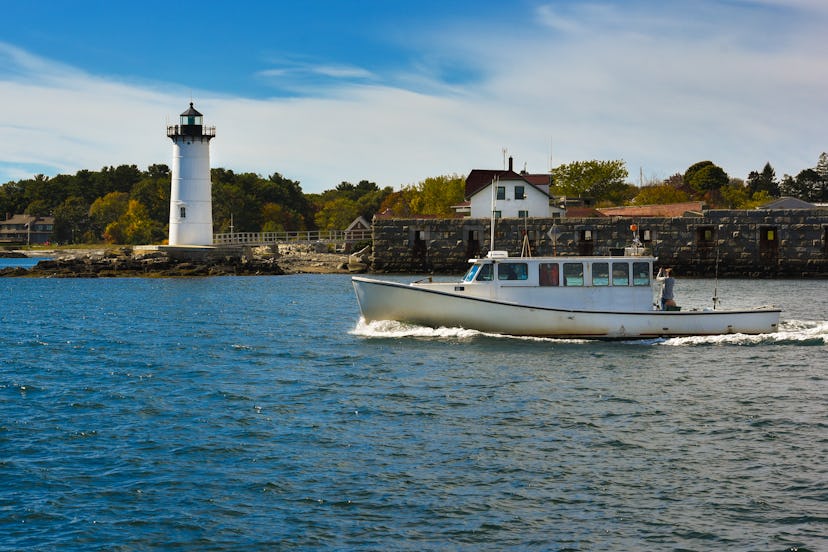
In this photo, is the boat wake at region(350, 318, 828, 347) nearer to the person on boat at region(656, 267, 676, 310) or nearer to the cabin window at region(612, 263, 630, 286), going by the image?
the person on boat at region(656, 267, 676, 310)

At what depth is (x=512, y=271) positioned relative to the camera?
82.5 feet

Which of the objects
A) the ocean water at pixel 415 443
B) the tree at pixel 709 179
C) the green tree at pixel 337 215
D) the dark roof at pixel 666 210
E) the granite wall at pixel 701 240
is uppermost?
the tree at pixel 709 179

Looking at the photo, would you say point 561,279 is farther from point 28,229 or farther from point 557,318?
point 28,229

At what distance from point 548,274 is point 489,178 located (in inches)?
1953

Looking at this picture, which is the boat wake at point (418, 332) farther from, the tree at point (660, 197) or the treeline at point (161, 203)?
the tree at point (660, 197)

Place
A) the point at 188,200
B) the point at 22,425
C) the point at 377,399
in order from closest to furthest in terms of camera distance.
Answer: the point at 22,425, the point at 377,399, the point at 188,200

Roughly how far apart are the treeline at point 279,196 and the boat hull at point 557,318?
218 ft

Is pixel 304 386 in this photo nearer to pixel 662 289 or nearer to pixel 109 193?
pixel 662 289

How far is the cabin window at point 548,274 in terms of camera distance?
25.2 meters

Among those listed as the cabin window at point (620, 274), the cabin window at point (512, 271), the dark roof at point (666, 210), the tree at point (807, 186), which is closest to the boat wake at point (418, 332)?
the cabin window at point (512, 271)

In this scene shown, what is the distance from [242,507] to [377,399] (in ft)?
21.9

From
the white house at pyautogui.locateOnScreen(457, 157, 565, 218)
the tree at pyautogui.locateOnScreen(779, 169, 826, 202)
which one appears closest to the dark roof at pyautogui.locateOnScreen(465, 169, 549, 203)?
the white house at pyautogui.locateOnScreen(457, 157, 565, 218)

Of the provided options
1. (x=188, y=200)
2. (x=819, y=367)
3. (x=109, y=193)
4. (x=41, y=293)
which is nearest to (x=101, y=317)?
(x=41, y=293)

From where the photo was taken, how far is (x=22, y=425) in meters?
16.6
